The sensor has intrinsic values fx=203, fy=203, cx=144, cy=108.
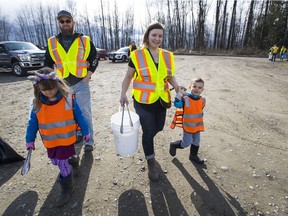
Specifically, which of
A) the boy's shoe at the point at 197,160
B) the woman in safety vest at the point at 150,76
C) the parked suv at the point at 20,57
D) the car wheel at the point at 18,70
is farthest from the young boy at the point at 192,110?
the car wheel at the point at 18,70

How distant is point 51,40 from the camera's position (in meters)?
3.07

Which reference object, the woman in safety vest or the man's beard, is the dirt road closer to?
the woman in safety vest

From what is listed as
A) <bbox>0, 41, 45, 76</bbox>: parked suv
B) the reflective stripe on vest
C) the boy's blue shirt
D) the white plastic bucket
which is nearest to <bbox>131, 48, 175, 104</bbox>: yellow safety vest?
the white plastic bucket

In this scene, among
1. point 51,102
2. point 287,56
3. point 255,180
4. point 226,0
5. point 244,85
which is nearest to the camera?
point 51,102

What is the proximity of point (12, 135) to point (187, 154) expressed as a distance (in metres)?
3.58

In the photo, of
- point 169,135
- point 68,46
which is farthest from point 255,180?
point 68,46

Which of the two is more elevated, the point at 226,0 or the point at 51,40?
the point at 226,0

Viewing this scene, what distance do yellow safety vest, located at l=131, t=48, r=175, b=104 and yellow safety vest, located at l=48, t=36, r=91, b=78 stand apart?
3.30 feet

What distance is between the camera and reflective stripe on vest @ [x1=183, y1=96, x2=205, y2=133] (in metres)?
3.00

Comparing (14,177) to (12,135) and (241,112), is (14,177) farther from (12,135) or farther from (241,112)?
(241,112)

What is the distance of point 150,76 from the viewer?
255 cm

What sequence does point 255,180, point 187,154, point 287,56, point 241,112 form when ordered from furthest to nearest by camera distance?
point 287,56, point 241,112, point 187,154, point 255,180

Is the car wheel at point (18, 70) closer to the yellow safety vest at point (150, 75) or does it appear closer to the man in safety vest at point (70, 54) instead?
the man in safety vest at point (70, 54)

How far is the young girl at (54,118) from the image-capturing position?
2188 millimetres
